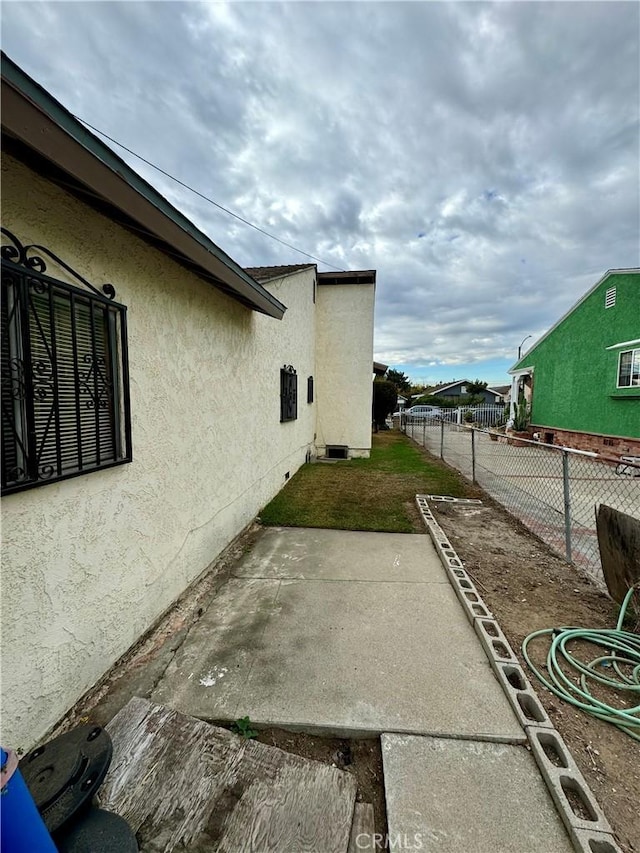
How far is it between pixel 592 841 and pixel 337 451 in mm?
10157

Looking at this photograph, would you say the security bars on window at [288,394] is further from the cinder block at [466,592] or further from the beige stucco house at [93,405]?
the cinder block at [466,592]

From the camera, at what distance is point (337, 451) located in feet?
37.4

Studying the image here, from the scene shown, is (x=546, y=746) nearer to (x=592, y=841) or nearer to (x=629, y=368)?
(x=592, y=841)

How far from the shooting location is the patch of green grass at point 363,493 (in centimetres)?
506

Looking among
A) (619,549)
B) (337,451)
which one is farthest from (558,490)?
(337,451)

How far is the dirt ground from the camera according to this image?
1.52 metres

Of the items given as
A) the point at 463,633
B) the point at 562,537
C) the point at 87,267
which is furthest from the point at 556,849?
the point at 562,537

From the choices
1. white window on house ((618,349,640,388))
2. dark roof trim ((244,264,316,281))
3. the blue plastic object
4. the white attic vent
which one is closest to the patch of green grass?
the blue plastic object

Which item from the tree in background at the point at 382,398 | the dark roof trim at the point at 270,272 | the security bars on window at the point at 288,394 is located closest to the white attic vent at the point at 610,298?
the tree in background at the point at 382,398

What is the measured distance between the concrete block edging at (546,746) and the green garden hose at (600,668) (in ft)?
0.61

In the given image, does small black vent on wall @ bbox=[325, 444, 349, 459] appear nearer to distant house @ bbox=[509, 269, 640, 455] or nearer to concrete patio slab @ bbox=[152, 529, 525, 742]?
concrete patio slab @ bbox=[152, 529, 525, 742]

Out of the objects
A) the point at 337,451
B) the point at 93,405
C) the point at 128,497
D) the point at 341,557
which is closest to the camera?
the point at 93,405

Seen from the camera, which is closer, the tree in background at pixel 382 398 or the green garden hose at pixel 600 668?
the green garden hose at pixel 600 668

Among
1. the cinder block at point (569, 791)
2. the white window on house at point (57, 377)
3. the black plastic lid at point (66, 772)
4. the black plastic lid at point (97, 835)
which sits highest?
the white window on house at point (57, 377)
